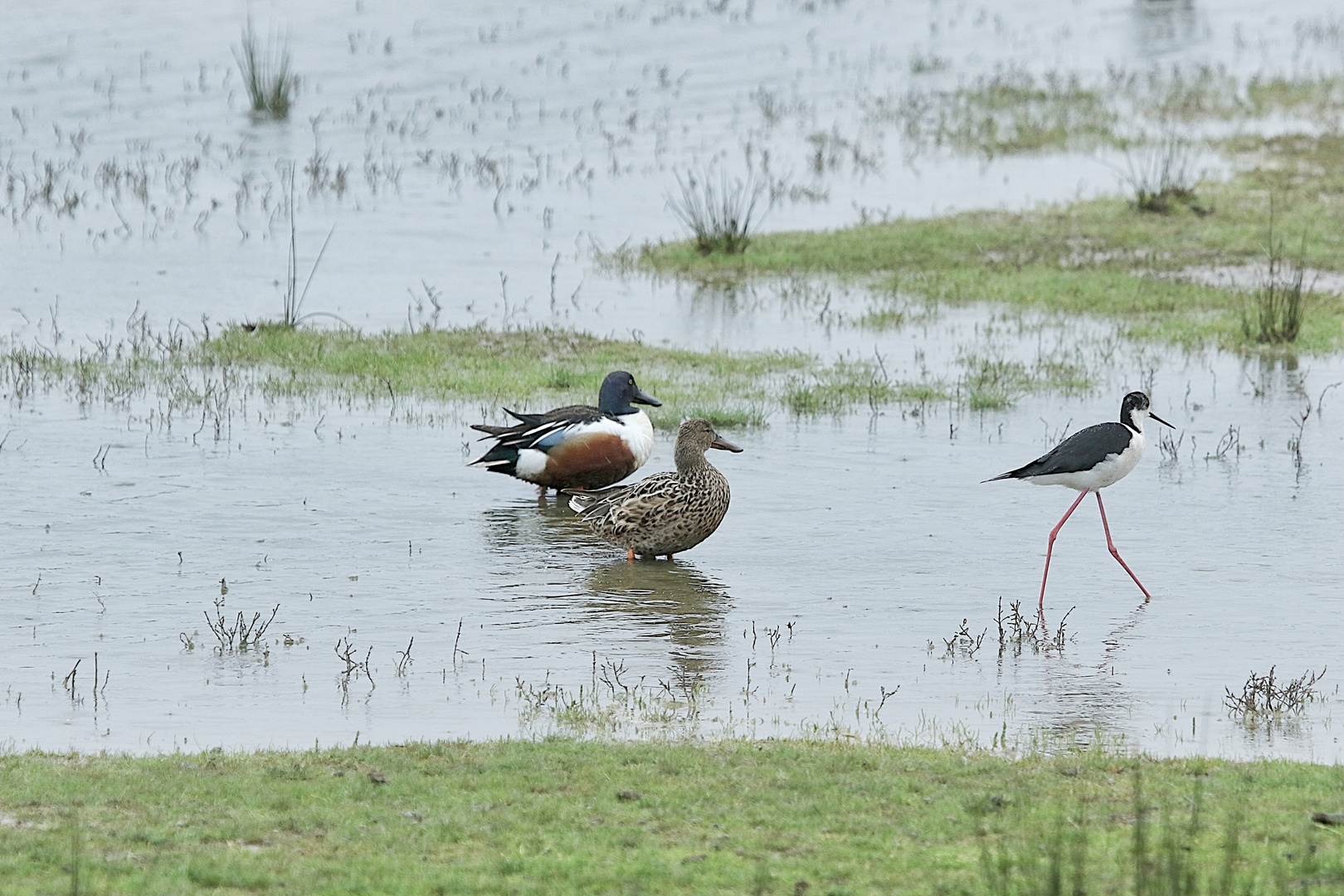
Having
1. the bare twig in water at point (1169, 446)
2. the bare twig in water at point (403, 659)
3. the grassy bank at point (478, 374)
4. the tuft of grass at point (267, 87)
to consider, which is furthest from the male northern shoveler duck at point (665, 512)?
the tuft of grass at point (267, 87)

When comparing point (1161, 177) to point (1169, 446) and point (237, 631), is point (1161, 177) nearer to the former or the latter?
point (1169, 446)

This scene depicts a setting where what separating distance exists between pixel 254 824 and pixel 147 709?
6.05 ft

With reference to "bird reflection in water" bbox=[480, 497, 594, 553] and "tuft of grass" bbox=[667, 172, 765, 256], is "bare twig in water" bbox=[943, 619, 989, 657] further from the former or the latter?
"tuft of grass" bbox=[667, 172, 765, 256]

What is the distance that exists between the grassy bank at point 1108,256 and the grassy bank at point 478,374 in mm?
2648

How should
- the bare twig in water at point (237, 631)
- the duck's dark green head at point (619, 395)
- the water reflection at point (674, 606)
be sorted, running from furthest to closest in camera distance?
the duck's dark green head at point (619, 395) < the water reflection at point (674, 606) < the bare twig in water at point (237, 631)

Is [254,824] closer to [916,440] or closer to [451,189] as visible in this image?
[916,440]

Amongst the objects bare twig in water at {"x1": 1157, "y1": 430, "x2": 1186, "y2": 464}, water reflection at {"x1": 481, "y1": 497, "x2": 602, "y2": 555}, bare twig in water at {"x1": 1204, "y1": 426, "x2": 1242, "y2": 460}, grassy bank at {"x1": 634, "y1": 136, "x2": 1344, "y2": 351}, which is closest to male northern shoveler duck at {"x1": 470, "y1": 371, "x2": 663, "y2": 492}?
water reflection at {"x1": 481, "y1": 497, "x2": 602, "y2": 555}

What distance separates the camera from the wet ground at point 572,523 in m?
7.67

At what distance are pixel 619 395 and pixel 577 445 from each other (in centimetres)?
60

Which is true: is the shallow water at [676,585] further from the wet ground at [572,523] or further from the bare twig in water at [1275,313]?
the bare twig in water at [1275,313]

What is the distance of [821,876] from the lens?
5.37 metres

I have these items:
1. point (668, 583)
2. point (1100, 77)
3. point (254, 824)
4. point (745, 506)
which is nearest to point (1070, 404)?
point (745, 506)

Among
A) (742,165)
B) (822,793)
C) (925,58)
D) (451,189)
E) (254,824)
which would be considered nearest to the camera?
(254,824)

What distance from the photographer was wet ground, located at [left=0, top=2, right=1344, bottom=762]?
7668 millimetres
